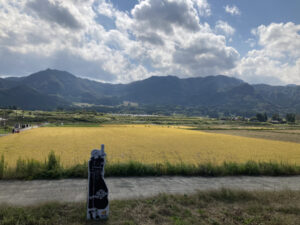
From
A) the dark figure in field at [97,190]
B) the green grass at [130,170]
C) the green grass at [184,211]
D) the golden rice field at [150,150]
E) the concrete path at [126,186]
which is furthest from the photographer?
the golden rice field at [150,150]

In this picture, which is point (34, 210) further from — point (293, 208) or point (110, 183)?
point (293, 208)

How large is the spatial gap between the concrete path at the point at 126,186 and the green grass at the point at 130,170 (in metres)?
0.53

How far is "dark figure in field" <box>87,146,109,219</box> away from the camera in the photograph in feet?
19.7

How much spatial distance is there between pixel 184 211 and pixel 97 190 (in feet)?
10.6

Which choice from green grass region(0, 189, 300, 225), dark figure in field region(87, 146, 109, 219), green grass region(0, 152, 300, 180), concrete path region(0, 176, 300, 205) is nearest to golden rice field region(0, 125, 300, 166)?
green grass region(0, 152, 300, 180)

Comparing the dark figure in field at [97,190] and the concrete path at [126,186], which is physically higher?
the dark figure in field at [97,190]

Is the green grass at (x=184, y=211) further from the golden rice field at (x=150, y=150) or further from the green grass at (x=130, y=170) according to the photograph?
the golden rice field at (x=150, y=150)

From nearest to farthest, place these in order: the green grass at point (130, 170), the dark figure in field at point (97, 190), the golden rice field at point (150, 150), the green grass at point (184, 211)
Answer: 1. the green grass at point (184, 211)
2. the dark figure in field at point (97, 190)
3. the green grass at point (130, 170)
4. the golden rice field at point (150, 150)

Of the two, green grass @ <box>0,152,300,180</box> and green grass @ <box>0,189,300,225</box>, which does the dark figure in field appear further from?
green grass @ <box>0,152,300,180</box>

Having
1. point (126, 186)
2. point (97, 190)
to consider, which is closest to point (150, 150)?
point (126, 186)

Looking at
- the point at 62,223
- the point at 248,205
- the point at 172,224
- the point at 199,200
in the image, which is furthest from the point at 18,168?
the point at 248,205

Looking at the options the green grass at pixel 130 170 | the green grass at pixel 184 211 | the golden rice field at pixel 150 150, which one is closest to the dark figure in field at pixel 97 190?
the green grass at pixel 184 211

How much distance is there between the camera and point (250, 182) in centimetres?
1059

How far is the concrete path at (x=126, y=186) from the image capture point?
773cm
